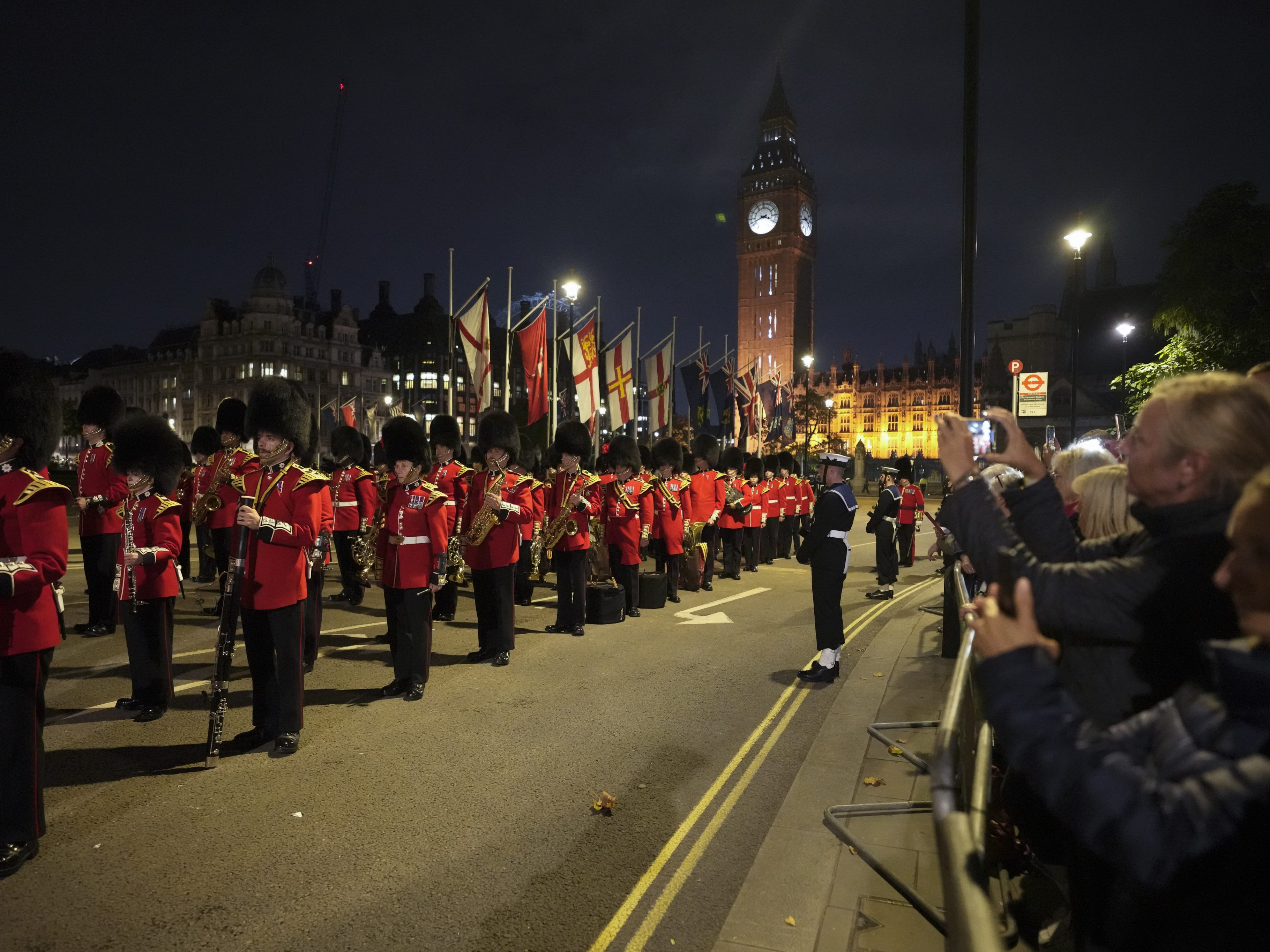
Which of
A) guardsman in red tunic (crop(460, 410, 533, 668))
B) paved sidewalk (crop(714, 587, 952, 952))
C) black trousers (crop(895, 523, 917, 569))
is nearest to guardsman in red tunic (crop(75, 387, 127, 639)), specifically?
guardsman in red tunic (crop(460, 410, 533, 668))

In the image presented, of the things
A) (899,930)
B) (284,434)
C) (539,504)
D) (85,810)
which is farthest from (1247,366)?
(85,810)

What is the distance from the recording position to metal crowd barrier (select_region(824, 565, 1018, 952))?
5.58 ft

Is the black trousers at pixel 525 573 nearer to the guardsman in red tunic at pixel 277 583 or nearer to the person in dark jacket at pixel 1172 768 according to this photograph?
the guardsman in red tunic at pixel 277 583

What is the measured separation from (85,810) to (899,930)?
4554mm

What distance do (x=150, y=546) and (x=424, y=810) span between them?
355cm

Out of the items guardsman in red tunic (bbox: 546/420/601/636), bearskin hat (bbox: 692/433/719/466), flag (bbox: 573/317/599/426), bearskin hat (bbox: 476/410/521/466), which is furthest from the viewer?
flag (bbox: 573/317/599/426)

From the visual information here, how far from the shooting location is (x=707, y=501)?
45.0ft

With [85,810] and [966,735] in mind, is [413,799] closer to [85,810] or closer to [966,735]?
[85,810]

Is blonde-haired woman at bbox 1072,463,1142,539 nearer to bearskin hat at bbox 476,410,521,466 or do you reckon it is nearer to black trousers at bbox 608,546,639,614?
bearskin hat at bbox 476,410,521,466

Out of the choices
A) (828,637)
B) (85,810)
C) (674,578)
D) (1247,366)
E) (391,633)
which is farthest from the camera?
(1247,366)

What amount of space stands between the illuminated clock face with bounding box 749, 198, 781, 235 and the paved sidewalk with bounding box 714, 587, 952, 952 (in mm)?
131452

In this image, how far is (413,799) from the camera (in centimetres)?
471

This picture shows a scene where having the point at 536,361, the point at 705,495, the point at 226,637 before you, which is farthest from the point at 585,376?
the point at 226,637

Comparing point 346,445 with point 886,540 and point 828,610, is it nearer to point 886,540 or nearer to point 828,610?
point 828,610
